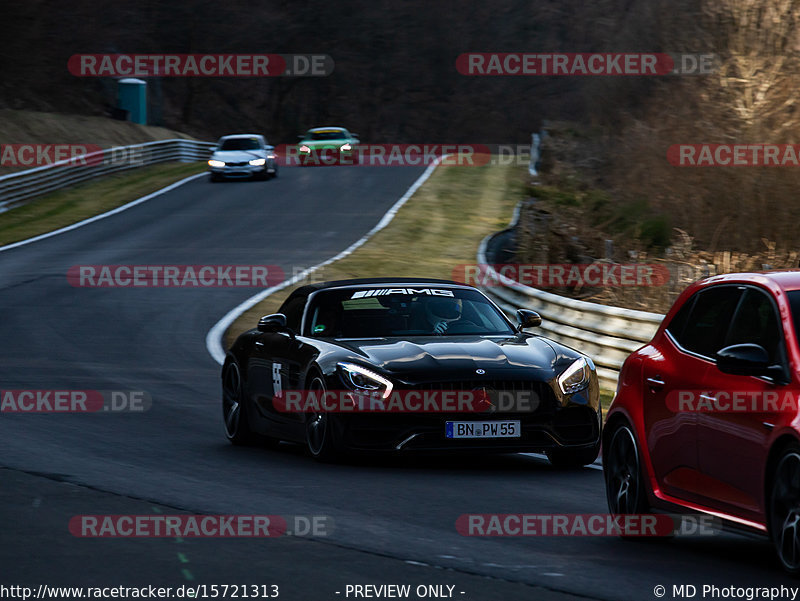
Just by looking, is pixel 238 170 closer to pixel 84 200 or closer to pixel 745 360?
pixel 84 200

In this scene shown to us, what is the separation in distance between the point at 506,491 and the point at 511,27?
92629 mm

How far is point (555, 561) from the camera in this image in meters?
6.89

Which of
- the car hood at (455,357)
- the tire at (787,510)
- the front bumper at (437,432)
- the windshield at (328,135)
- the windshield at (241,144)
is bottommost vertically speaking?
the windshield at (328,135)

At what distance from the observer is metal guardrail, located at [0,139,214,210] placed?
130 feet

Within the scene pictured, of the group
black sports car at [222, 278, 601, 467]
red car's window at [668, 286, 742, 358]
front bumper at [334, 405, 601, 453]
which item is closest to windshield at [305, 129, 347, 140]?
black sports car at [222, 278, 601, 467]

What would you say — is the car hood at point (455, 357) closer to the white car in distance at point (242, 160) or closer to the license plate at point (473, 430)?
the license plate at point (473, 430)

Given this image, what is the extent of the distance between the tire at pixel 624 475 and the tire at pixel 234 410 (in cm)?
443

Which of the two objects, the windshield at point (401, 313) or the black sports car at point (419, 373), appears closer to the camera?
the black sports car at point (419, 373)

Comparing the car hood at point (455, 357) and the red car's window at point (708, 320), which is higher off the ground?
the red car's window at point (708, 320)

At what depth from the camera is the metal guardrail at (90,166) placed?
3950 centimetres

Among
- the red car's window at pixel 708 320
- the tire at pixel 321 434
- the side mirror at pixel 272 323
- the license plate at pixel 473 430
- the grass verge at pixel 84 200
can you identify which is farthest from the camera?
the grass verge at pixel 84 200

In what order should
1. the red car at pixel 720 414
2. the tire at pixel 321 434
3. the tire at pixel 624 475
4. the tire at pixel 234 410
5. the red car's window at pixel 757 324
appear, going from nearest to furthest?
the red car at pixel 720 414, the red car's window at pixel 757 324, the tire at pixel 624 475, the tire at pixel 321 434, the tire at pixel 234 410

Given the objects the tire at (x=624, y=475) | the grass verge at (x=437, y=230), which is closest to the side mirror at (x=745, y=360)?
the tire at (x=624, y=475)

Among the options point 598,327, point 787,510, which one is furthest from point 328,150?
point 787,510
